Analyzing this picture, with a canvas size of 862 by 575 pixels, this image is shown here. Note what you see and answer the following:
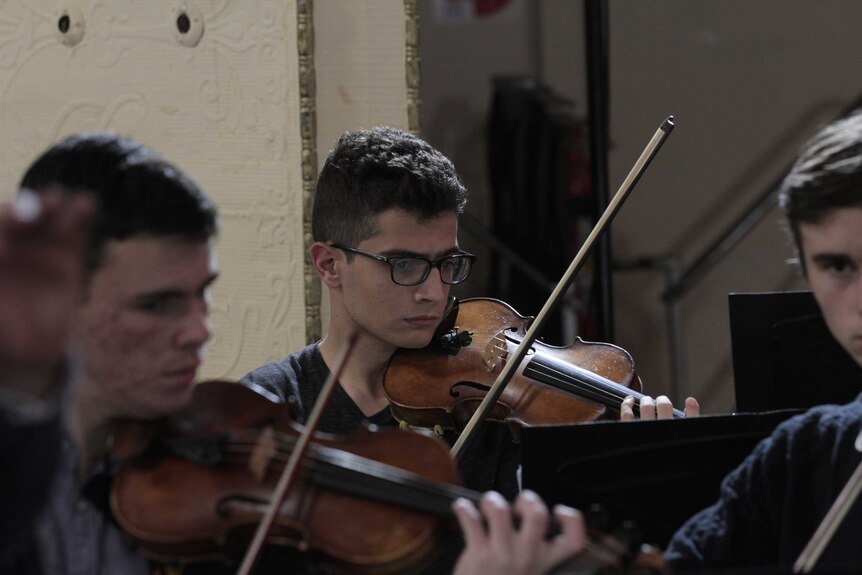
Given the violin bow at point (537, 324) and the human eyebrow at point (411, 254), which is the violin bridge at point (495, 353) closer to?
the violin bow at point (537, 324)

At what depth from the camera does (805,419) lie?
133cm

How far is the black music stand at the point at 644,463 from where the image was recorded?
4.62 feet

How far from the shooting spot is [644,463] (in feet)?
4.75

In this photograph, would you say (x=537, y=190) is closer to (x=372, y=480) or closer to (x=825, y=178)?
(x=825, y=178)

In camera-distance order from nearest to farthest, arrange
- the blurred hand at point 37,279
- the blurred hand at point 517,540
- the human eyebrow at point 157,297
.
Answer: the blurred hand at point 37,279
the blurred hand at point 517,540
the human eyebrow at point 157,297

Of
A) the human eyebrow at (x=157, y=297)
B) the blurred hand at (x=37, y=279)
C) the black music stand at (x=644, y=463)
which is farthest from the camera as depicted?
the black music stand at (x=644, y=463)

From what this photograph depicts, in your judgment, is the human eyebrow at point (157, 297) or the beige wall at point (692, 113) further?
the beige wall at point (692, 113)

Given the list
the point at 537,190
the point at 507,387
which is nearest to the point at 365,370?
the point at 507,387

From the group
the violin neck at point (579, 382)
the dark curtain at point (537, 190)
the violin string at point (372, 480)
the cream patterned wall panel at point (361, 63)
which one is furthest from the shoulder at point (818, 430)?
the dark curtain at point (537, 190)

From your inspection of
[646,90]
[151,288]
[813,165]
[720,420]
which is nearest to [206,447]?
[151,288]

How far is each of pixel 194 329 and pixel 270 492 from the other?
18 centimetres

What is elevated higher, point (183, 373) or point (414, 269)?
point (414, 269)

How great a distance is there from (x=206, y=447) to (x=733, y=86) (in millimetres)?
3130

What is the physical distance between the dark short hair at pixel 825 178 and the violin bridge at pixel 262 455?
0.60 m
